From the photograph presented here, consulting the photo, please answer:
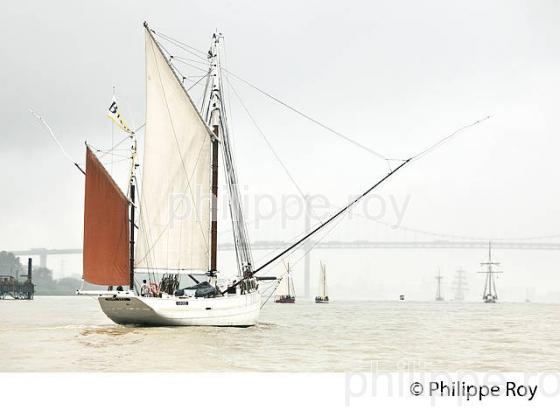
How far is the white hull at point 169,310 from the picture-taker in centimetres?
1505

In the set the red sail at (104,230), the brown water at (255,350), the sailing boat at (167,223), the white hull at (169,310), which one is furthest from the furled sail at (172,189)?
the brown water at (255,350)

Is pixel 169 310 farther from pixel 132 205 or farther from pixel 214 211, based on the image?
pixel 214 211

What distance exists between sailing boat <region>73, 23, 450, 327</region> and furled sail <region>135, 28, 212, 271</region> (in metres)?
0.02

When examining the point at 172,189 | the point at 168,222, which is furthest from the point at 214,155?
the point at 168,222

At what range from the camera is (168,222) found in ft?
50.3

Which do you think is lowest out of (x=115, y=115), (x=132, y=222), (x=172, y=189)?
(x=132, y=222)

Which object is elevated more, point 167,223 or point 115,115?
point 115,115

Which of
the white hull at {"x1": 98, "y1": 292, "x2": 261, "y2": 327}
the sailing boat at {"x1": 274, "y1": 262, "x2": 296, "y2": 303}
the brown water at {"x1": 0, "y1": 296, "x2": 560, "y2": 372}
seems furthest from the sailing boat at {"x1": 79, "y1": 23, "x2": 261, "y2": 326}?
the sailing boat at {"x1": 274, "y1": 262, "x2": 296, "y2": 303}

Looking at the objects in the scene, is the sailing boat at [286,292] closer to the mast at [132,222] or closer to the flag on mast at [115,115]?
the mast at [132,222]

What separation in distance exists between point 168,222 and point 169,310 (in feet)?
5.25

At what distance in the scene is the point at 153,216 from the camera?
1529 centimetres
